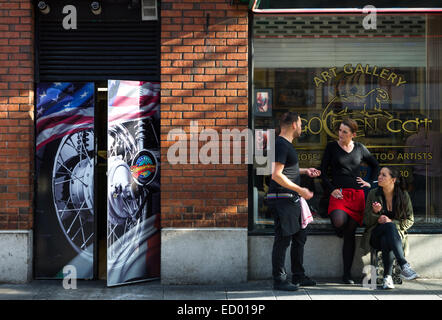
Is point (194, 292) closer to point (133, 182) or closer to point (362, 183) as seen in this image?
point (133, 182)

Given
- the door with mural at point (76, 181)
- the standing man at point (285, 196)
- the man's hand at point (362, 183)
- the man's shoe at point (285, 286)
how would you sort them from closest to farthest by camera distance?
the standing man at point (285, 196) < the man's shoe at point (285, 286) < the man's hand at point (362, 183) < the door with mural at point (76, 181)

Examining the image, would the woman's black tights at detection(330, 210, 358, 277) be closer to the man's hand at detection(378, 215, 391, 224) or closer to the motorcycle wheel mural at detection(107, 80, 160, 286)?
the man's hand at detection(378, 215, 391, 224)

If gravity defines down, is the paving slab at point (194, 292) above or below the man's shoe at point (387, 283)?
below

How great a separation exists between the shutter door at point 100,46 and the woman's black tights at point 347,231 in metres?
2.86

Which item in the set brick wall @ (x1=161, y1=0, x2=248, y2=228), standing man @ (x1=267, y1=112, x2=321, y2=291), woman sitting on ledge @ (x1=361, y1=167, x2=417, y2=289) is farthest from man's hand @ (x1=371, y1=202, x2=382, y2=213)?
brick wall @ (x1=161, y1=0, x2=248, y2=228)

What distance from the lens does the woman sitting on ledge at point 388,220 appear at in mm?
5832

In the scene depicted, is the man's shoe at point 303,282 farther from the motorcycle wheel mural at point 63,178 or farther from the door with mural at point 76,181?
the motorcycle wheel mural at point 63,178

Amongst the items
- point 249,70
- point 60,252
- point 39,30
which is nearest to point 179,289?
point 60,252

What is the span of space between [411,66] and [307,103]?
4.92 ft

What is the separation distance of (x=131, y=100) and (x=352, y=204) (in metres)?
3.00

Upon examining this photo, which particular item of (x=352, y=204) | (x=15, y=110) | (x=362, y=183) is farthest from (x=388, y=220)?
(x=15, y=110)

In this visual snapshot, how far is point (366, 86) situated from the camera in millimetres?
6660

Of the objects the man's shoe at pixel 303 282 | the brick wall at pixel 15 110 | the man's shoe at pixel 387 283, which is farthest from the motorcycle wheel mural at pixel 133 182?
the man's shoe at pixel 387 283

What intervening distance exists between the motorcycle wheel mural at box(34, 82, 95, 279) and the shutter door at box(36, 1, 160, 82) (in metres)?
0.23
